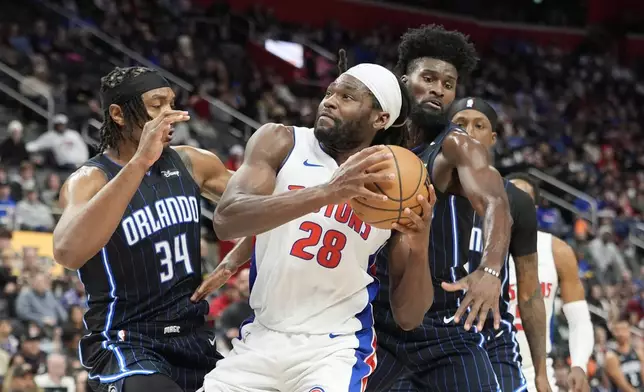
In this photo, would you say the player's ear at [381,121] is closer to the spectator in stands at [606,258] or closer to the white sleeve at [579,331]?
the white sleeve at [579,331]

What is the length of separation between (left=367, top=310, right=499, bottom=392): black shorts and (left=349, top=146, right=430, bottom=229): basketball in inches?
48.2

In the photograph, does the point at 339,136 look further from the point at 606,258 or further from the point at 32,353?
the point at 606,258

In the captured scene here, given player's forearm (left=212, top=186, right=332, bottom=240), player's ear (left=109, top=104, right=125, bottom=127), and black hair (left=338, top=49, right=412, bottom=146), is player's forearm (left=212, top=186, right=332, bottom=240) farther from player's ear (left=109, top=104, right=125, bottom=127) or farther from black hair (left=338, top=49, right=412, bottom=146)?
player's ear (left=109, top=104, right=125, bottom=127)

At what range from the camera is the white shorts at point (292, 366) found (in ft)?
14.0

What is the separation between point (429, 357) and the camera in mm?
5090

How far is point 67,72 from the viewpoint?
15984 millimetres

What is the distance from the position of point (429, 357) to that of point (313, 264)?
105 cm

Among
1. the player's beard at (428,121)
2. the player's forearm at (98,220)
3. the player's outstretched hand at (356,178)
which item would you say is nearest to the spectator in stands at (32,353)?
the player's forearm at (98,220)

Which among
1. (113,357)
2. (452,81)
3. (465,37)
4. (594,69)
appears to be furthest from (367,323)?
(594,69)

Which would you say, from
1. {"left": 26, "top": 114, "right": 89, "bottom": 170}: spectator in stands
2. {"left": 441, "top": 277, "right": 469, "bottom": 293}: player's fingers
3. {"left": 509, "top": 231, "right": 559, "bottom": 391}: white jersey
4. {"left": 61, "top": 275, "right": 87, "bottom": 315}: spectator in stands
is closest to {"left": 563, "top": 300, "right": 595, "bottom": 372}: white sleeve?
{"left": 509, "top": 231, "right": 559, "bottom": 391}: white jersey

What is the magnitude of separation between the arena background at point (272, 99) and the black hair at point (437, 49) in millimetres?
2846

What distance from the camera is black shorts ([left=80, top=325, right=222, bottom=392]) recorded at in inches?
183

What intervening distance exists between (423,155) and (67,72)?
39.0ft

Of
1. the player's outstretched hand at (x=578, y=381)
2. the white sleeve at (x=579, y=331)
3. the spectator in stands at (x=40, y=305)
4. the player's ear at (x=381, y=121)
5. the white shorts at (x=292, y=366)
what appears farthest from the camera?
the spectator in stands at (x=40, y=305)
